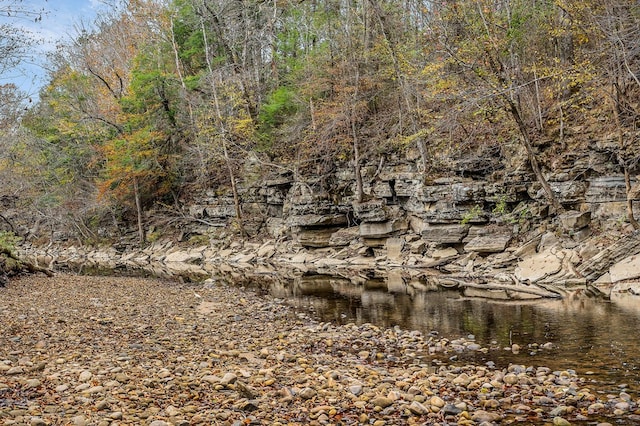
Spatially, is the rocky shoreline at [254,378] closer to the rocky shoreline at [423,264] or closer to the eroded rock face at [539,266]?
the rocky shoreline at [423,264]

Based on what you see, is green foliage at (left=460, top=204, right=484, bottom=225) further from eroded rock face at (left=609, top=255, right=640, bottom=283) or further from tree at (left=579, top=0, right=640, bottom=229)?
eroded rock face at (left=609, top=255, right=640, bottom=283)

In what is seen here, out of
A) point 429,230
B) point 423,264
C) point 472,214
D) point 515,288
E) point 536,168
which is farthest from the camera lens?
point 429,230

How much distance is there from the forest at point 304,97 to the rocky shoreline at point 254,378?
35.2 feet

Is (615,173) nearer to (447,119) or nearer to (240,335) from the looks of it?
(447,119)

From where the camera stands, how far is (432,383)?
735cm

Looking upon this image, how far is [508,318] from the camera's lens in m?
12.1

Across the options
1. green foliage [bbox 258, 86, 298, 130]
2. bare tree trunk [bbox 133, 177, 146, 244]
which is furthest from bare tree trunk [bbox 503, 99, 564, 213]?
bare tree trunk [bbox 133, 177, 146, 244]

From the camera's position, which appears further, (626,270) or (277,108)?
(277,108)

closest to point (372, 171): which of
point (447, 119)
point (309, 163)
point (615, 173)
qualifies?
point (309, 163)

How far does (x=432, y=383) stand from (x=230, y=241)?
26650mm

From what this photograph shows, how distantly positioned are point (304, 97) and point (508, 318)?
2186 centimetres

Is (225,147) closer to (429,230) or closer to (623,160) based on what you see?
(429,230)

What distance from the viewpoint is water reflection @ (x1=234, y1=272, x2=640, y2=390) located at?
8578mm

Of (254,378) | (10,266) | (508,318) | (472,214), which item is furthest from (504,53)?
(10,266)
